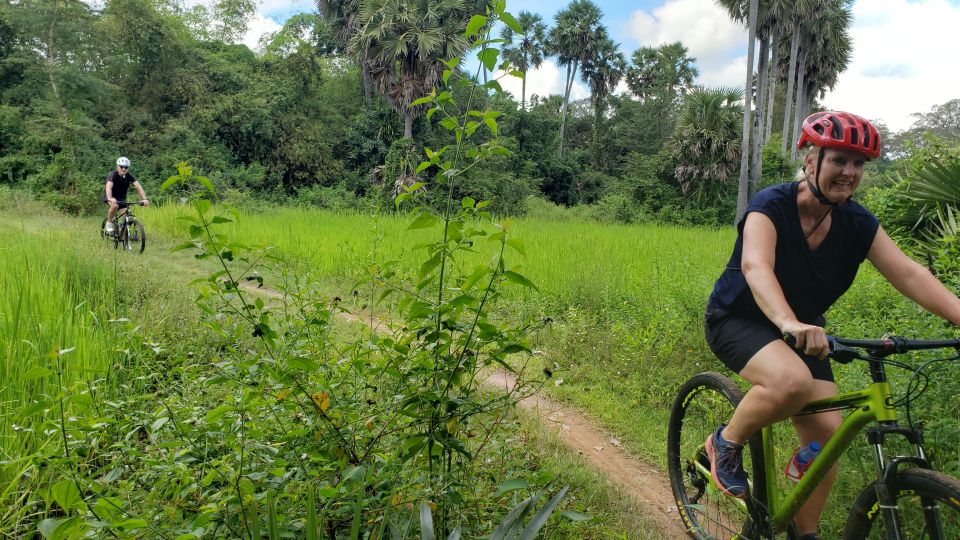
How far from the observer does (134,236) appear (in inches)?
394

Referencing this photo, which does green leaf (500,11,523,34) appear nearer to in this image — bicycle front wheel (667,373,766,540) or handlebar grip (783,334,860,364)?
handlebar grip (783,334,860,364)

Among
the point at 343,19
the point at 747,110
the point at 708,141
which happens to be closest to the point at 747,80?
the point at 747,110

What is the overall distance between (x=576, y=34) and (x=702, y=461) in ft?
140

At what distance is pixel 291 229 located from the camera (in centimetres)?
1266

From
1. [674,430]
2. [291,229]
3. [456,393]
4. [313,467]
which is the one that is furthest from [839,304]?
[291,229]

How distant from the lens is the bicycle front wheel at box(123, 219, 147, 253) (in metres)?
9.78

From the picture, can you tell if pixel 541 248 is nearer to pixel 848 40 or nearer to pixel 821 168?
pixel 821 168

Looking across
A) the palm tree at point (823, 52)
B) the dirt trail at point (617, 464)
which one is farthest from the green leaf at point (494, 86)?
the palm tree at point (823, 52)

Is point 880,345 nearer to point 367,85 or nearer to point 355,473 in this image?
point 355,473

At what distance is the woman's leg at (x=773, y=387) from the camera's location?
7.04ft

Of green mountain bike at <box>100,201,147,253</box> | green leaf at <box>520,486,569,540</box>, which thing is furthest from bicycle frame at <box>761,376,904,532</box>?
green mountain bike at <box>100,201,147,253</box>

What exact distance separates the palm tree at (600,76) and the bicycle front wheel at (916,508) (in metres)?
40.5

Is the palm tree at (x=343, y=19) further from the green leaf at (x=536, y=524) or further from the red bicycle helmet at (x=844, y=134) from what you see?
the green leaf at (x=536, y=524)

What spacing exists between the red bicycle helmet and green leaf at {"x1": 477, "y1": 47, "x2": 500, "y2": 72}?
4.01ft
